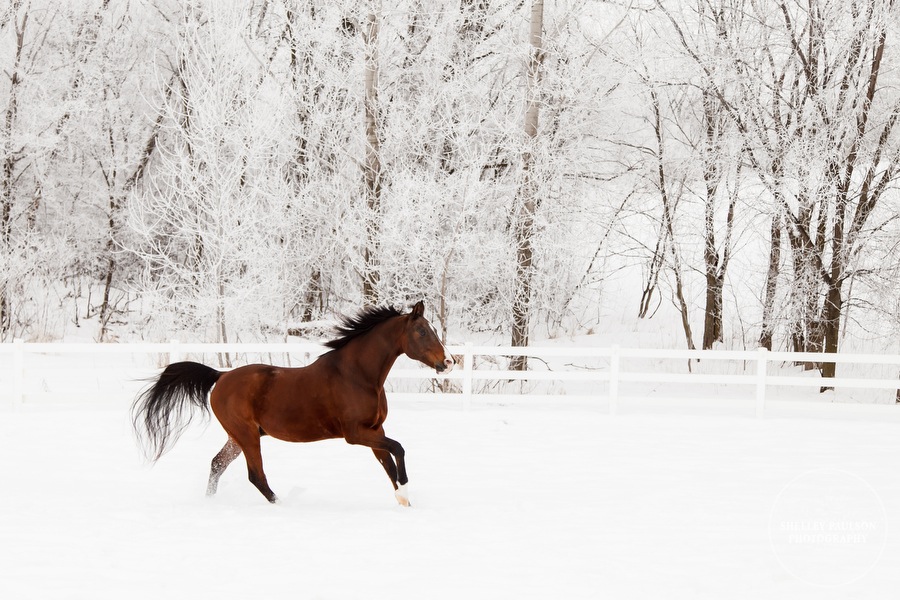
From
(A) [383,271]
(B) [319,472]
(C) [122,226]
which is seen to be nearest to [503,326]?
(A) [383,271]

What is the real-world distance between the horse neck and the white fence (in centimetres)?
222

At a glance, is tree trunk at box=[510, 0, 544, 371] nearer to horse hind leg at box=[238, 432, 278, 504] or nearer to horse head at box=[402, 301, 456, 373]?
horse head at box=[402, 301, 456, 373]

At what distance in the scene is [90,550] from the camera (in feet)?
16.9

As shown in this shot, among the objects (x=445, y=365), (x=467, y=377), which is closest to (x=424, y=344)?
(x=445, y=365)

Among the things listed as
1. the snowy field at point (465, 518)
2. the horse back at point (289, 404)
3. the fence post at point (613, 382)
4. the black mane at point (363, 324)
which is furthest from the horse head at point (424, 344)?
the fence post at point (613, 382)

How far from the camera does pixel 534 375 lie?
39.0 ft

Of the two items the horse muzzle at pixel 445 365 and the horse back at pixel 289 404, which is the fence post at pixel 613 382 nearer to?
the horse muzzle at pixel 445 365

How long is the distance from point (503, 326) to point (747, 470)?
8.82m

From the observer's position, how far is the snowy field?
186 inches

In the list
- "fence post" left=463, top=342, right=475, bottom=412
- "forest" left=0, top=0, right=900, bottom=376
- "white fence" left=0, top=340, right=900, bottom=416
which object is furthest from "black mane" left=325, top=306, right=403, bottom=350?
"forest" left=0, top=0, right=900, bottom=376

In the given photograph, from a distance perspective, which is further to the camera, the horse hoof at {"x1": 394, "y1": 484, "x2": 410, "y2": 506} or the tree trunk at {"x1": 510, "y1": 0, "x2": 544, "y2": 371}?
the tree trunk at {"x1": 510, "y1": 0, "x2": 544, "y2": 371}

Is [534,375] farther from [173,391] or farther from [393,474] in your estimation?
[173,391]

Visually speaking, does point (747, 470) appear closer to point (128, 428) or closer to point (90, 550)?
point (90, 550)

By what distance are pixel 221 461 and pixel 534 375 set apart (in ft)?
19.9
